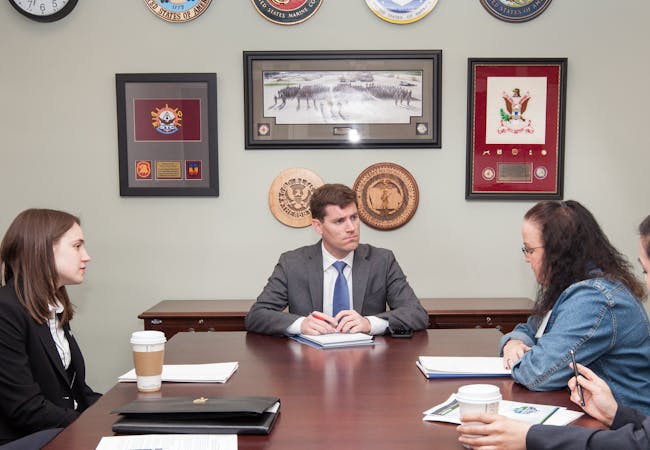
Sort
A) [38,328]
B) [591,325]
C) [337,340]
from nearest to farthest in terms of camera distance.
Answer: [591,325], [38,328], [337,340]

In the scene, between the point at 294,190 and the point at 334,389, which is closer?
the point at 334,389

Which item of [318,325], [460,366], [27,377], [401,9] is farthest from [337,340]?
[401,9]

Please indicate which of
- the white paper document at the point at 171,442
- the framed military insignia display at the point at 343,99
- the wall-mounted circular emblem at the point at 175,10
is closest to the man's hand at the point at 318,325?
the white paper document at the point at 171,442

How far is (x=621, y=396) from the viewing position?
1903 mm

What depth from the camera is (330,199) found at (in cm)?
314

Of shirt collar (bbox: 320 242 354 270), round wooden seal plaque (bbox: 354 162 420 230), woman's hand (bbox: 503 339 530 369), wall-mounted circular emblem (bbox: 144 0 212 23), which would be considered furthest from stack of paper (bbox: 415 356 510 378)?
wall-mounted circular emblem (bbox: 144 0 212 23)

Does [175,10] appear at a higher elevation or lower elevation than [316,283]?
higher

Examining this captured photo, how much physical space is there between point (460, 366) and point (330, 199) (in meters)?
1.24

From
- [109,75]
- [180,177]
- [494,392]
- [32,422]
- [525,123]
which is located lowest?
[32,422]

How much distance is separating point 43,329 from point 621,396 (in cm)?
184

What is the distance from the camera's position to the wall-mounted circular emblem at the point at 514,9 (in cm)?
401

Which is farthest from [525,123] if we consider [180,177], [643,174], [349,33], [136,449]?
[136,449]

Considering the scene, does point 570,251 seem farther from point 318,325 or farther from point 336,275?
point 336,275

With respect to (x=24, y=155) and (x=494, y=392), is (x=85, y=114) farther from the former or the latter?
(x=494, y=392)
